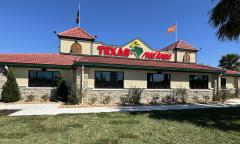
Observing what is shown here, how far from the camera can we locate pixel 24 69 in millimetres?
16516

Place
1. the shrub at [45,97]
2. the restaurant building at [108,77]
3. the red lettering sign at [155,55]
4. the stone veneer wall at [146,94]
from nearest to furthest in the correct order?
the stone veneer wall at [146,94], the restaurant building at [108,77], the shrub at [45,97], the red lettering sign at [155,55]

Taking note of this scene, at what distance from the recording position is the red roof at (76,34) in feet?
72.7

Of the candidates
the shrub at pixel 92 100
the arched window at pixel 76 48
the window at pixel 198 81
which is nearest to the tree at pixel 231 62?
the window at pixel 198 81

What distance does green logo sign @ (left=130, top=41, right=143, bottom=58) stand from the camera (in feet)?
72.7

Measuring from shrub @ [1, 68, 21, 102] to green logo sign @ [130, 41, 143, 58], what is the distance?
12.9 meters

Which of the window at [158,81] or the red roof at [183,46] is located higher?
the red roof at [183,46]

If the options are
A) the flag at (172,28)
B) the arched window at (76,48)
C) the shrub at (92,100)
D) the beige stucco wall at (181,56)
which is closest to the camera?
the shrub at (92,100)

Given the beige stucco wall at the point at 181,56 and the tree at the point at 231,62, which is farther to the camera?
the tree at the point at 231,62

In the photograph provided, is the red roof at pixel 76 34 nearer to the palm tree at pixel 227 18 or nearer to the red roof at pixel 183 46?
the red roof at pixel 183 46

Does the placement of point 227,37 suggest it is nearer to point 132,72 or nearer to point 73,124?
point 132,72

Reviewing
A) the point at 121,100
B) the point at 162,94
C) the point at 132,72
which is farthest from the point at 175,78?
the point at 121,100

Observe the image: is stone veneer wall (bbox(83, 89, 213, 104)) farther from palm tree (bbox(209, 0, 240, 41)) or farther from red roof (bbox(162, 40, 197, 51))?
red roof (bbox(162, 40, 197, 51))

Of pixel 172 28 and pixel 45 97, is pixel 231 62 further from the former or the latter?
pixel 45 97

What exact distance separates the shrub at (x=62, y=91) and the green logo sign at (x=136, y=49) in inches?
368
